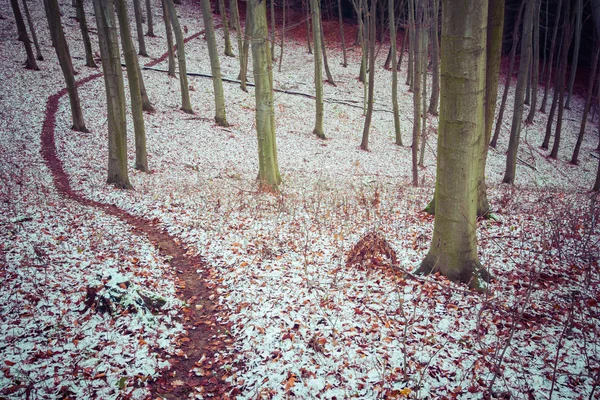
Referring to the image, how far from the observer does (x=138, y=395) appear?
3.51 meters

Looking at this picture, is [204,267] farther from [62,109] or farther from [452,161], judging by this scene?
[62,109]

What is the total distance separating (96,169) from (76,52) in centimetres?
1840

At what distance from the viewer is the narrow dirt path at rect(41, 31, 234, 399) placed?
12.2 feet

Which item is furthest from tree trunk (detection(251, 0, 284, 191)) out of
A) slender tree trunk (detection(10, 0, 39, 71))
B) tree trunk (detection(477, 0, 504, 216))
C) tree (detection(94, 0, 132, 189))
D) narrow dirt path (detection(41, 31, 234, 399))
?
slender tree trunk (detection(10, 0, 39, 71))

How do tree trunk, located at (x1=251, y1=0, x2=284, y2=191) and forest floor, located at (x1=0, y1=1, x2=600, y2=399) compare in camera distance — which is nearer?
forest floor, located at (x1=0, y1=1, x2=600, y2=399)

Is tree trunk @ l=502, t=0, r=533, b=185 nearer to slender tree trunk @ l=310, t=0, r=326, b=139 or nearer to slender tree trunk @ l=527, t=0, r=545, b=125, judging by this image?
slender tree trunk @ l=527, t=0, r=545, b=125

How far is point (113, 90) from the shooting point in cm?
997

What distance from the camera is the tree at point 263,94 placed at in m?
8.94

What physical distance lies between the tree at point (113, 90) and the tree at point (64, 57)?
514 cm

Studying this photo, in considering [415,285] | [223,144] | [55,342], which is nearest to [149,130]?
[223,144]

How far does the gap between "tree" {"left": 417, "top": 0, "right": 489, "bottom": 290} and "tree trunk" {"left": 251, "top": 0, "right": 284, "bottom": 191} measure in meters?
5.99

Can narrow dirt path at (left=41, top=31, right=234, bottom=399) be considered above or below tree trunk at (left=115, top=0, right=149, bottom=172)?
below

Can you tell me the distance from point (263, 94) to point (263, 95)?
3 centimetres

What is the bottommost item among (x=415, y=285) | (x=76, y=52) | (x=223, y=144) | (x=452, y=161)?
(x=223, y=144)
